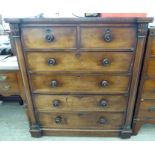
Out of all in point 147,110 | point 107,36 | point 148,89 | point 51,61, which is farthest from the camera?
point 147,110

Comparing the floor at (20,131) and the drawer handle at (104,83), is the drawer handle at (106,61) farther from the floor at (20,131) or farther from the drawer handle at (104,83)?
the floor at (20,131)

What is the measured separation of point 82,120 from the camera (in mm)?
1513

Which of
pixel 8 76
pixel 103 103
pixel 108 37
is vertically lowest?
pixel 103 103

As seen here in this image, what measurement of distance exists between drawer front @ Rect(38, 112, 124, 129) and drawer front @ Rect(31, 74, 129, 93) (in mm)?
236

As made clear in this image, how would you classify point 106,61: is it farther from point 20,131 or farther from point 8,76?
point 20,131

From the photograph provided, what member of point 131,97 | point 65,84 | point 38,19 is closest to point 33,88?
point 65,84

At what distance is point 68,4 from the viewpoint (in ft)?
5.32

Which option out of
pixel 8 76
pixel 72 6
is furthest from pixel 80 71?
pixel 72 6

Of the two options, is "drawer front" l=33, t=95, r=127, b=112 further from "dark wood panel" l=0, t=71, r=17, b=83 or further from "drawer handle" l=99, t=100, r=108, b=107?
"dark wood panel" l=0, t=71, r=17, b=83

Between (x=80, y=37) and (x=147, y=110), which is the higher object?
(x=80, y=37)

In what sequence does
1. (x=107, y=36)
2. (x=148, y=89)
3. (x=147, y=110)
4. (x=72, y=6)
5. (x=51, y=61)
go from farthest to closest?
(x=72, y=6)
(x=147, y=110)
(x=148, y=89)
(x=51, y=61)
(x=107, y=36)

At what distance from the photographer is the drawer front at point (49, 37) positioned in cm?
115

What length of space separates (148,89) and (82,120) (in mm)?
597
